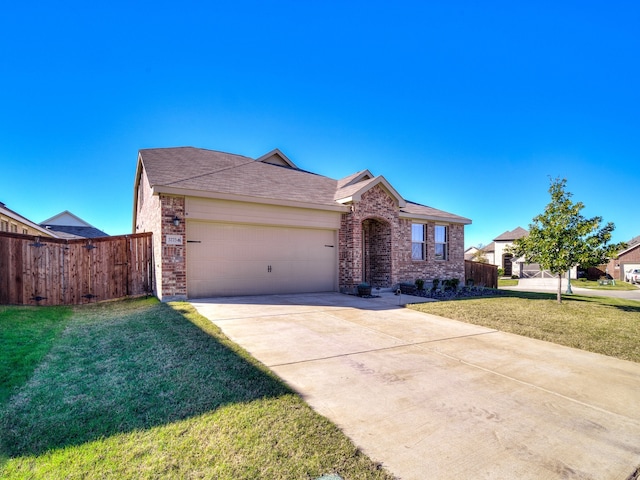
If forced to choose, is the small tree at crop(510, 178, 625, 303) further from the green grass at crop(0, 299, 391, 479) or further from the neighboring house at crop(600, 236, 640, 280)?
the neighboring house at crop(600, 236, 640, 280)

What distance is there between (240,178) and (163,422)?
9.61 metres

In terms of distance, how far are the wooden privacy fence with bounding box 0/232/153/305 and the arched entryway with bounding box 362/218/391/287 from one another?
8.34m

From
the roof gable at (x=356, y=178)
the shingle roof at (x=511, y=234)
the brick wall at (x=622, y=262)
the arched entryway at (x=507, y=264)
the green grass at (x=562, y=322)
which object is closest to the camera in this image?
the green grass at (x=562, y=322)

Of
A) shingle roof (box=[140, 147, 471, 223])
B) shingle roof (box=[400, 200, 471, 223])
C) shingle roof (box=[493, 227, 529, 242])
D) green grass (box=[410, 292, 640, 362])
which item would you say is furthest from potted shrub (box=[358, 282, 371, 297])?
shingle roof (box=[493, 227, 529, 242])

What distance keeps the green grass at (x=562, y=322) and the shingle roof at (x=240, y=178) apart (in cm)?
545

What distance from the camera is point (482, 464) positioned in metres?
2.19

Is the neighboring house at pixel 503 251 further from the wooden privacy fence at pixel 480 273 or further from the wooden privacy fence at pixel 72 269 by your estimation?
the wooden privacy fence at pixel 72 269

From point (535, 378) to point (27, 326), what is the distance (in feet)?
29.0

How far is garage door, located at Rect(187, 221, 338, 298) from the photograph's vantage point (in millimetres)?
9398

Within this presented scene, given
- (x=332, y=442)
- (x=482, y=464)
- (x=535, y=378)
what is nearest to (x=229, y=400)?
(x=332, y=442)

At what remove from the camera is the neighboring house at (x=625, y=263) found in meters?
34.3

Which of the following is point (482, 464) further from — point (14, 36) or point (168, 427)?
point (14, 36)

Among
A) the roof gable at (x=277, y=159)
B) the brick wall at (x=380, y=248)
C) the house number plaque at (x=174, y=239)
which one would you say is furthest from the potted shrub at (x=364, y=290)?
the roof gable at (x=277, y=159)

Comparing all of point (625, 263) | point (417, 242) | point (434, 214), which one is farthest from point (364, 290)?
point (625, 263)
